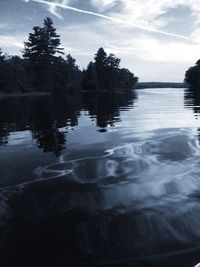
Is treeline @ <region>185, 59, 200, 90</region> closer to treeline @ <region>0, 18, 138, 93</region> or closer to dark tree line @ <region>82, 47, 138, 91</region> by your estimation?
dark tree line @ <region>82, 47, 138, 91</region>

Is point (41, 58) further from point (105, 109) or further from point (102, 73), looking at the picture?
point (105, 109)

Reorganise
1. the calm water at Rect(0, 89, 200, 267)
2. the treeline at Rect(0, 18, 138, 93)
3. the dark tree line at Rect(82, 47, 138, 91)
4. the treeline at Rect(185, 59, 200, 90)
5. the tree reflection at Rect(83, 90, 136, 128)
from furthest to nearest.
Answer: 1. the treeline at Rect(185, 59, 200, 90)
2. the dark tree line at Rect(82, 47, 138, 91)
3. the treeline at Rect(0, 18, 138, 93)
4. the tree reflection at Rect(83, 90, 136, 128)
5. the calm water at Rect(0, 89, 200, 267)

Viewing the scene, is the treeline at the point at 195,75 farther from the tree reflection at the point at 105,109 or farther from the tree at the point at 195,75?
the tree reflection at the point at 105,109

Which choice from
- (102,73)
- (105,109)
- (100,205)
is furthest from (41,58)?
(100,205)

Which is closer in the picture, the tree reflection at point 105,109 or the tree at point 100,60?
the tree reflection at point 105,109

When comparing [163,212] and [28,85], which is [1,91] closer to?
[28,85]

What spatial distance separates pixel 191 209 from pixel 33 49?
299 feet

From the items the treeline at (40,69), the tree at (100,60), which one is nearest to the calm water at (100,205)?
the treeline at (40,69)

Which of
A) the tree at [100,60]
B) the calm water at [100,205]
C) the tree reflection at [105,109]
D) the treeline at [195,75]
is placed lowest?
the calm water at [100,205]

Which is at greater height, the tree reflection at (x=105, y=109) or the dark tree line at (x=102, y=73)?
the dark tree line at (x=102, y=73)

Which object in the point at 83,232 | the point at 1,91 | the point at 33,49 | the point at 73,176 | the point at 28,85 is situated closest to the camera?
the point at 83,232

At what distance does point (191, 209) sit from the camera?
20.3ft

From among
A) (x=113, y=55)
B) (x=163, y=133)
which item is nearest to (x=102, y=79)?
(x=113, y=55)

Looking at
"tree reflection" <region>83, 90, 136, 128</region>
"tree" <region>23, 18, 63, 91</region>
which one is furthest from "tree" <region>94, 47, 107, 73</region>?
"tree reflection" <region>83, 90, 136, 128</region>
